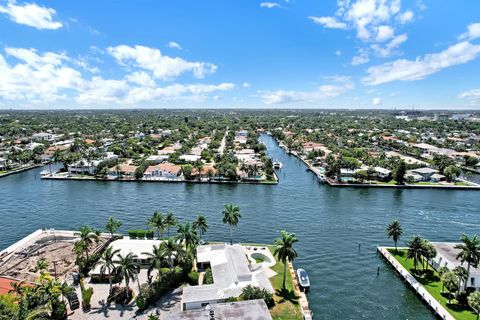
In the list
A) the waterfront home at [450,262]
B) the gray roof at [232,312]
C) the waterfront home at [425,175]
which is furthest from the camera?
the waterfront home at [425,175]

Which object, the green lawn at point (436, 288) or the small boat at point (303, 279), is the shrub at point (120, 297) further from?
the green lawn at point (436, 288)

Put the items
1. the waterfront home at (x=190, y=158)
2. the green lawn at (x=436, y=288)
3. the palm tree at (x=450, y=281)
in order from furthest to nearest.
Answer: the waterfront home at (x=190, y=158)
the palm tree at (x=450, y=281)
the green lawn at (x=436, y=288)

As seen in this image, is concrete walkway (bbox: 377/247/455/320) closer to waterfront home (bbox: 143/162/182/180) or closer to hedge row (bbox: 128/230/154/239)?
hedge row (bbox: 128/230/154/239)

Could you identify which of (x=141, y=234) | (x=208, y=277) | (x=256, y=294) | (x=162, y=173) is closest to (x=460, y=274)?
(x=256, y=294)

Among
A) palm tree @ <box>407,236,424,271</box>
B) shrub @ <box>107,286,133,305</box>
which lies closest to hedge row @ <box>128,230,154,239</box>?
shrub @ <box>107,286,133,305</box>

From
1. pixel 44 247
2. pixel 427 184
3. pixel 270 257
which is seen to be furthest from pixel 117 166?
pixel 427 184

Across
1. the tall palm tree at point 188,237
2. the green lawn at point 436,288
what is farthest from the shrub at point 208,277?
the green lawn at point 436,288

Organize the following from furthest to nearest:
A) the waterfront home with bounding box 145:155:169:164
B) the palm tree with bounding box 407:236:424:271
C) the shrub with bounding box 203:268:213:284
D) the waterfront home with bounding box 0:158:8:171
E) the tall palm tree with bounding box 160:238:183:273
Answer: the waterfront home with bounding box 145:155:169:164
the waterfront home with bounding box 0:158:8:171
the palm tree with bounding box 407:236:424:271
the shrub with bounding box 203:268:213:284
the tall palm tree with bounding box 160:238:183:273
